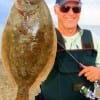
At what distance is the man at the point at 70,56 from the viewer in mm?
6656

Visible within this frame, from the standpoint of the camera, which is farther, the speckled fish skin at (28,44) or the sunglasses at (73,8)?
the sunglasses at (73,8)

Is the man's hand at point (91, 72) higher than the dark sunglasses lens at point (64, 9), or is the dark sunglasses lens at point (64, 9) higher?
the dark sunglasses lens at point (64, 9)

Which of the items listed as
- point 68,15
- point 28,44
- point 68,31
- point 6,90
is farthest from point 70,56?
point 6,90

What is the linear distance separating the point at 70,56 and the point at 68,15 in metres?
0.46

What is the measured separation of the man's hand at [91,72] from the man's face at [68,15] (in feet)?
1.66

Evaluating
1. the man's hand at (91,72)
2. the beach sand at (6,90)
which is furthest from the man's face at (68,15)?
the beach sand at (6,90)

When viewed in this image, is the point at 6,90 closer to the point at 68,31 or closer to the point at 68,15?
the point at 68,31

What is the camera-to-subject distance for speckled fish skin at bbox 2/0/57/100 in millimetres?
5676

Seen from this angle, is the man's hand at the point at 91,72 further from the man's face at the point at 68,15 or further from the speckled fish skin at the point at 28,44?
the speckled fish skin at the point at 28,44

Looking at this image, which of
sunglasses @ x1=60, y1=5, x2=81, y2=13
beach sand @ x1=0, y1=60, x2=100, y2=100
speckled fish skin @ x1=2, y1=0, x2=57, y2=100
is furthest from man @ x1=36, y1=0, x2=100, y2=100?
beach sand @ x1=0, y1=60, x2=100, y2=100

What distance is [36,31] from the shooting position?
5781mm

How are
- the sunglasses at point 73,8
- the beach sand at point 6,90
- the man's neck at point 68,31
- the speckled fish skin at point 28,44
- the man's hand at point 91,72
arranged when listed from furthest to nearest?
the beach sand at point 6,90, the man's neck at point 68,31, the sunglasses at point 73,8, the man's hand at point 91,72, the speckled fish skin at point 28,44

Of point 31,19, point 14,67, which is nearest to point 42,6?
point 31,19

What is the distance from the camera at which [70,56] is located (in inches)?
263
